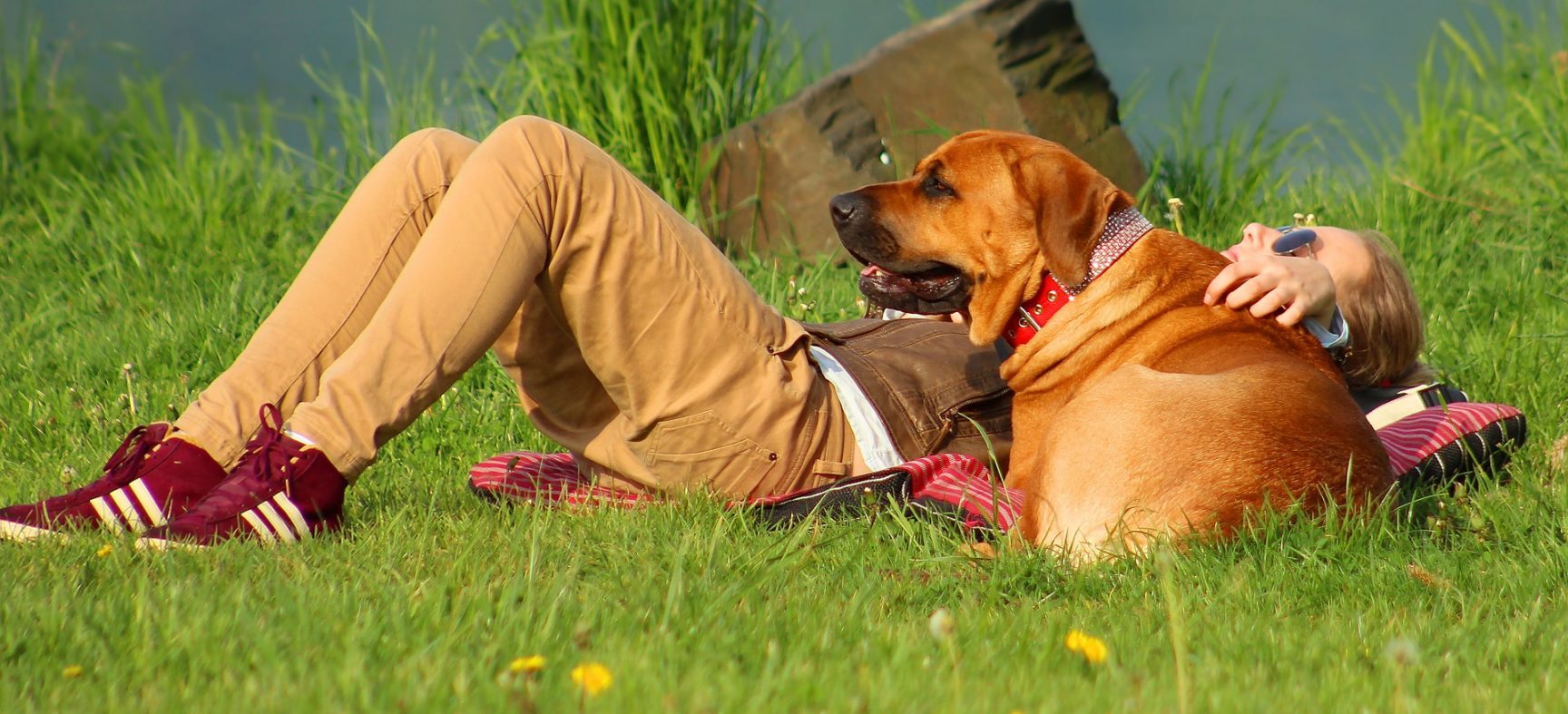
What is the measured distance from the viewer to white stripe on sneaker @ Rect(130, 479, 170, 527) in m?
3.13

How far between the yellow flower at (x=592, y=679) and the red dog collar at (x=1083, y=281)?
205 cm

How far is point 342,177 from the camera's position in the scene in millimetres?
7215

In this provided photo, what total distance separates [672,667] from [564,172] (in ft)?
5.13

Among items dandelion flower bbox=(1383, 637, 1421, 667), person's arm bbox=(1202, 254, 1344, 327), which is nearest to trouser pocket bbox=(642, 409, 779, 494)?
person's arm bbox=(1202, 254, 1344, 327)

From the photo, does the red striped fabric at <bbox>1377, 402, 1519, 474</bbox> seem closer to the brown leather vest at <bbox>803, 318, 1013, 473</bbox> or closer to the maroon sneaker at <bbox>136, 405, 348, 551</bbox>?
the brown leather vest at <bbox>803, 318, 1013, 473</bbox>

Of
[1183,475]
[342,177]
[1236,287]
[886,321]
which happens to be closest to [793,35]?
[342,177]

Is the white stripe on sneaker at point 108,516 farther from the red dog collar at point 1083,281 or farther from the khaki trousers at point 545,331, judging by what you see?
the red dog collar at point 1083,281

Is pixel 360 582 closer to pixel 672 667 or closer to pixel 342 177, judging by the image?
pixel 672 667

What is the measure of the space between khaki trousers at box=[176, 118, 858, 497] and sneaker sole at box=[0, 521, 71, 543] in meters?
0.37

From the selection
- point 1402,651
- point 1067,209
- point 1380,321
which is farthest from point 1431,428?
point 1402,651

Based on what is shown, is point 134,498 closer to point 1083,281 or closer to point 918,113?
point 1083,281

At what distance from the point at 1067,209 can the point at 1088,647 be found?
5.18 feet

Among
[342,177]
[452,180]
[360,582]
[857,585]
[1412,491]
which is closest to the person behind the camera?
[360,582]

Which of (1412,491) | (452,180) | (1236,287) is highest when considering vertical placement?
(452,180)
